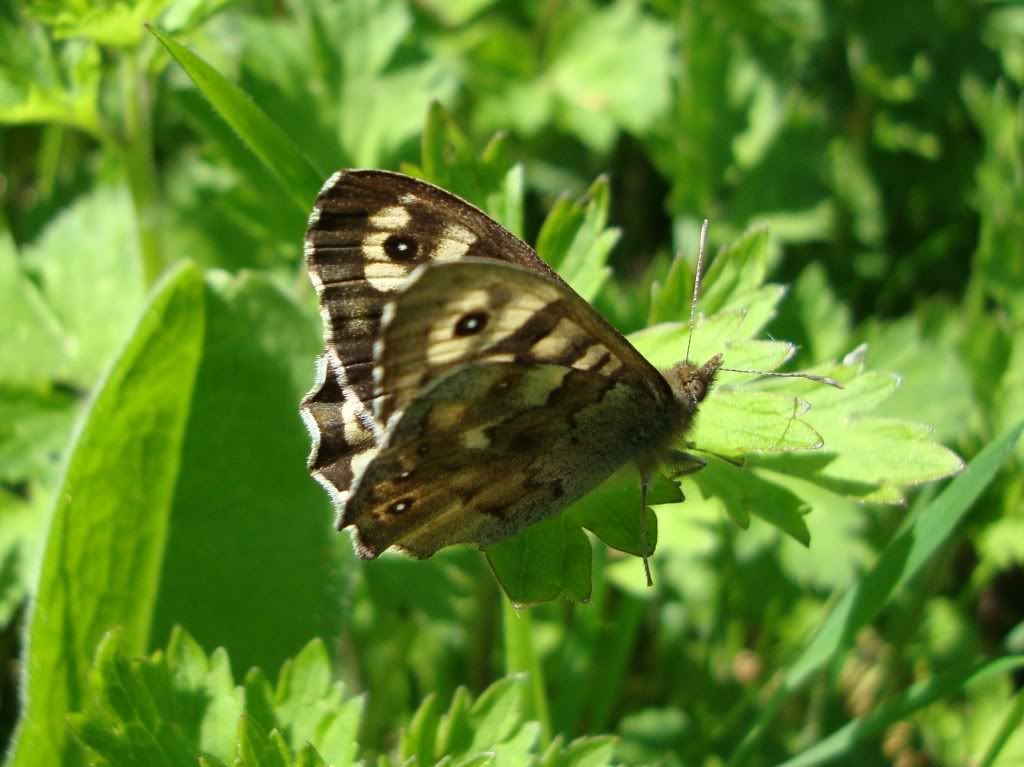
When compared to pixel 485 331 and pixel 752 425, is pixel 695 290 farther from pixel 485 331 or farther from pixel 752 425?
pixel 485 331

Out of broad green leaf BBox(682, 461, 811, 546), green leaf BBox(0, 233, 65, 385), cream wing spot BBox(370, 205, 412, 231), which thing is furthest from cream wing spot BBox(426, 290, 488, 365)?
green leaf BBox(0, 233, 65, 385)

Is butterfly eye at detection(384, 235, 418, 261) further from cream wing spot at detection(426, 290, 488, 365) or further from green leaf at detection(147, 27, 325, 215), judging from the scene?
green leaf at detection(147, 27, 325, 215)

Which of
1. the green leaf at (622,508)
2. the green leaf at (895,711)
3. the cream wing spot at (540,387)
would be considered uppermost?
the cream wing spot at (540,387)

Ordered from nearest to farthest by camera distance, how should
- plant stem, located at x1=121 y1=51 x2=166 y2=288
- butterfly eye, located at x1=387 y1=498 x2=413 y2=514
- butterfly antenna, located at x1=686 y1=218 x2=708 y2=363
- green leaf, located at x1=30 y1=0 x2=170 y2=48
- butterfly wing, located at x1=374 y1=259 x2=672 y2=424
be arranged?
butterfly wing, located at x1=374 y1=259 x2=672 y2=424
butterfly eye, located at x1=387 y1=498 x2=413 y2=514
butterfly antenna, located at x1=686 y1=218 x2=708 y2=363
green leaf, located at x1=30 y1=0 x2=170 y2=48
plant stem, located at x1=121 y1=51 x2=166 y2=288

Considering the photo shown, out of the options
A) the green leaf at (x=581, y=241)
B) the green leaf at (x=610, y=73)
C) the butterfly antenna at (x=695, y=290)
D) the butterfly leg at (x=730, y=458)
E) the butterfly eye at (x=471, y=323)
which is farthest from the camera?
the green leaf at (x=610, y=73)

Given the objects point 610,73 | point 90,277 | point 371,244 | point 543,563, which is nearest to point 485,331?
point 371,244

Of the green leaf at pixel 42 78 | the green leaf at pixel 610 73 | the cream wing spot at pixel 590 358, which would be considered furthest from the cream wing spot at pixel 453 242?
the green leaf at pixel 610 73

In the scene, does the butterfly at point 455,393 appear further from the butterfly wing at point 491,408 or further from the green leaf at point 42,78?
the green leaf at point 42,78
